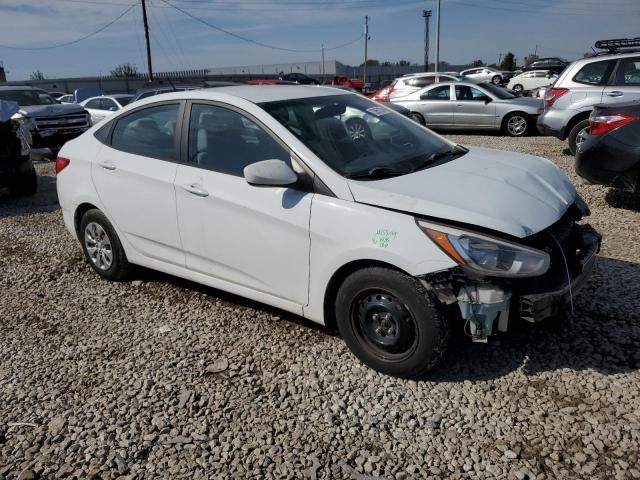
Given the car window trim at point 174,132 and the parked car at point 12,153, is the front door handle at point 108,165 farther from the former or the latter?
the parked car at point 12,153

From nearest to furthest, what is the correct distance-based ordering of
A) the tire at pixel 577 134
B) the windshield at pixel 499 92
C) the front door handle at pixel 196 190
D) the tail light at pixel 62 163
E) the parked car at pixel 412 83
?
the front door handle at pixel 196 190, the tail light at pixel 62 163, the tire at pixel 577 134, the windshield at pixel 499 92, the parked car at pixel 412 83

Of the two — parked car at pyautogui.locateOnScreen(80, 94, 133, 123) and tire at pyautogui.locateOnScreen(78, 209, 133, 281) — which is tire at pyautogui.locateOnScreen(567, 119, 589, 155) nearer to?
tire at pyautogui.locateOnScreen(78, 209, 133, 281)

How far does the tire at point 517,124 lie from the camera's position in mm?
13664

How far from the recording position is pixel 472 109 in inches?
560

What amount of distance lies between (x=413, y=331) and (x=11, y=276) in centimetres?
421

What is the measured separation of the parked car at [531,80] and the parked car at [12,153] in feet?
85.2

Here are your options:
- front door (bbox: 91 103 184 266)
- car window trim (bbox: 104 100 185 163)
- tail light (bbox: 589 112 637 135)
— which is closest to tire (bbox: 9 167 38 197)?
car window trim (bbox: 104 100 185 163)

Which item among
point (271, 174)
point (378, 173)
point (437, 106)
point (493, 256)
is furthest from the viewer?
point (437, 106)

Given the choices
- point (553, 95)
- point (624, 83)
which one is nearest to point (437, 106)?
point (553, 95)

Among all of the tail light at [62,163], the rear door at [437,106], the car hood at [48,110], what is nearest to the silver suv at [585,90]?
the rear door at [437,106]

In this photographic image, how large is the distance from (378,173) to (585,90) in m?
8.11

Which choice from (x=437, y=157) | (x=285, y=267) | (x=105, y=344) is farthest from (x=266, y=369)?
(x=437, y=157)

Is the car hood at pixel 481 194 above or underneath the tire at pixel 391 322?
above

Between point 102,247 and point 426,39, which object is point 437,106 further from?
point 426,39
